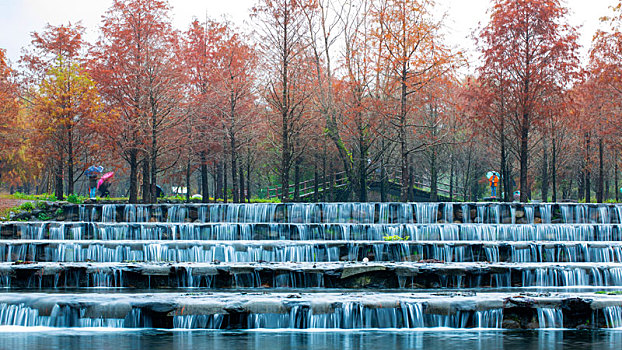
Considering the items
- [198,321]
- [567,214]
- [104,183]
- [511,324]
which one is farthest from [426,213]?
[104,183]

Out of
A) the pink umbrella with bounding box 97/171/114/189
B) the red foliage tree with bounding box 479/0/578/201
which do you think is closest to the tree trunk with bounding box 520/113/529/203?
the red foliage tree with bounding box 479/0/578/201

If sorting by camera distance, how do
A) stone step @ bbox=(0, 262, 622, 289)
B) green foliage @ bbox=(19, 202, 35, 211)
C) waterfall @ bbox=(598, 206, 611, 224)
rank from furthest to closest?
green foliage @ bbox=(19, 202, 35, 211)
waterfall @ bbox=(598, 206, 611, 224)
stone step @ bbox=(0, 262, 622, 289)

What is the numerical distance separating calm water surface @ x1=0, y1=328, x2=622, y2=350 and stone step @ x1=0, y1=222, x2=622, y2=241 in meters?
10.4

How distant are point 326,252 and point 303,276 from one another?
2.89 metres

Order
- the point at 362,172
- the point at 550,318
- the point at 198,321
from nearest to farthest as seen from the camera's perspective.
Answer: the point at 198,321 → the point at 550,318 → the point at 362,172

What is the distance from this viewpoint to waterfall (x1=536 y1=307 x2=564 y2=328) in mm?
13891

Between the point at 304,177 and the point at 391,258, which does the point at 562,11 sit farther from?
the point at 304,177

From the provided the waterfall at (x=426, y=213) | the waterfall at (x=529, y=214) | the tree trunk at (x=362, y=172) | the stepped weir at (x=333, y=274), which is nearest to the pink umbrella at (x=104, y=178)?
the tree trunk at (x=362, y=172)

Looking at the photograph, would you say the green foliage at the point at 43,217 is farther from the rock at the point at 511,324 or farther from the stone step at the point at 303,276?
the rock at the point at 511,324

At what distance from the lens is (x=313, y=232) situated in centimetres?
2408

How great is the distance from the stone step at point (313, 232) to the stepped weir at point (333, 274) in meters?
0.04

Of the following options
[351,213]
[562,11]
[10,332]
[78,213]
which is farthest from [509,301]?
[562,11]

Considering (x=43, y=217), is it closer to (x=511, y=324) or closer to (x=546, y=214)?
(x=546, y=214)

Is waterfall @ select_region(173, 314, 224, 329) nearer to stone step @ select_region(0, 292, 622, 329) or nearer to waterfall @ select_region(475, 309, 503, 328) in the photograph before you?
stone step @ select_region(0, 292, 622, 329)
